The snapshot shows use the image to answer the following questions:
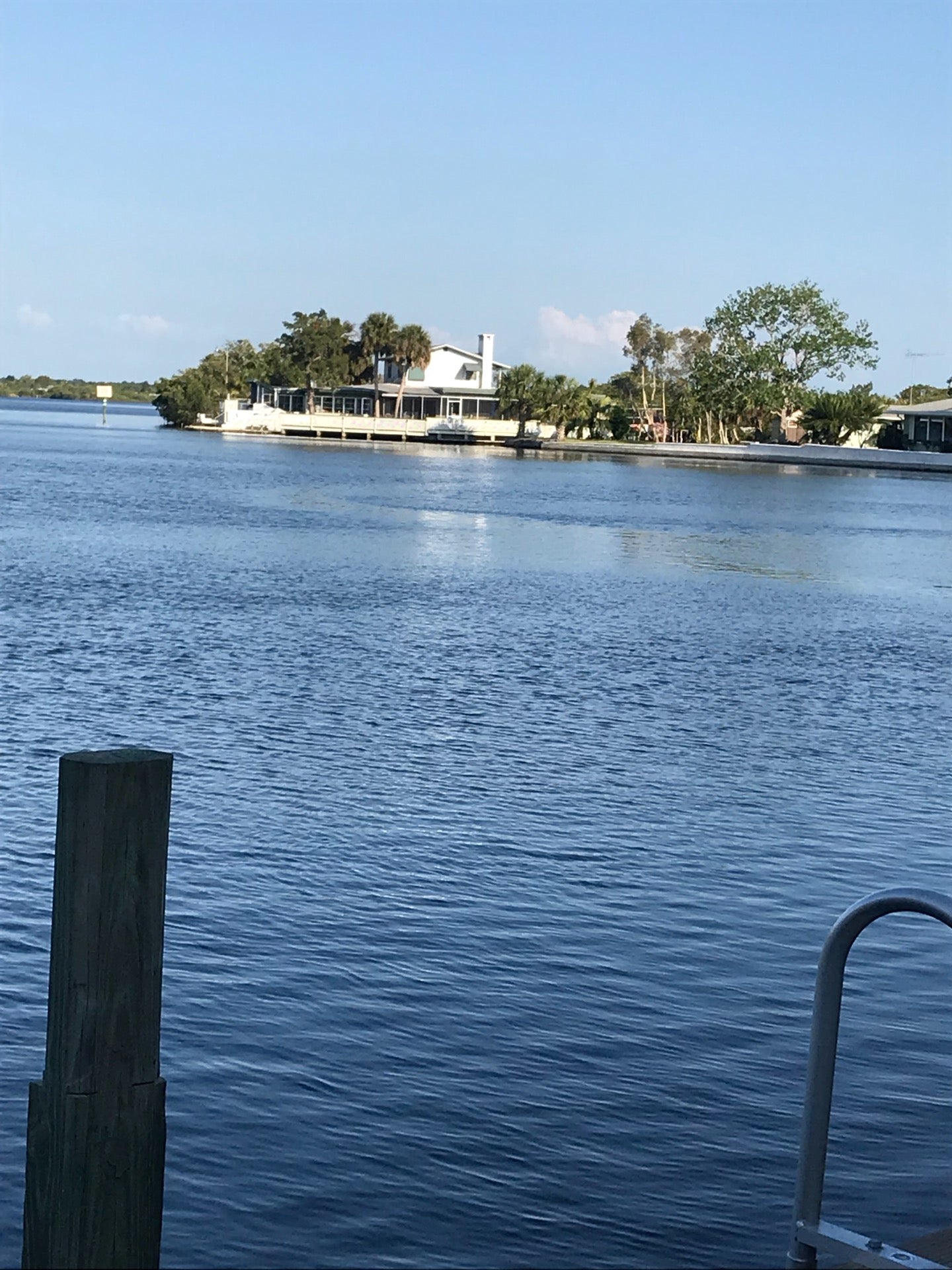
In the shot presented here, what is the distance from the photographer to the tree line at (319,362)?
14162 cm

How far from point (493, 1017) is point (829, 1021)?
12.4 ft

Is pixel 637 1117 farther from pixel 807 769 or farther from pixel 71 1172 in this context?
pixel 807 769

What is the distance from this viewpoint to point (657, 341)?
18288cm

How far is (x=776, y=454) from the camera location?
11825 centimetres

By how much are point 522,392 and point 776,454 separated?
2573cm

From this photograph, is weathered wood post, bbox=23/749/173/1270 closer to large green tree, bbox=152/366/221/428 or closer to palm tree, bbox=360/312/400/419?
palm tree, bbox=360/312/400/419

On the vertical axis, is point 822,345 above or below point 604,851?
above

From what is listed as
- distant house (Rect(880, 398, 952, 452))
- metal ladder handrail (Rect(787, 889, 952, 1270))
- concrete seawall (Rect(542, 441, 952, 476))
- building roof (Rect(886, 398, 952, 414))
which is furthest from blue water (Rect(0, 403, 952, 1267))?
distant house (Rect(880, 398, 952, 452))

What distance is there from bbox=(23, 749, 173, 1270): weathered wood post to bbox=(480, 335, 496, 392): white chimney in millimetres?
140721

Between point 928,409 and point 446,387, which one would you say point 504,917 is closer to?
point 928,409

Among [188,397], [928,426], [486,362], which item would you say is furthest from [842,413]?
[188,397]

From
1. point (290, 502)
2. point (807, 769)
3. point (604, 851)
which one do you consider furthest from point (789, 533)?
point (604, 851)

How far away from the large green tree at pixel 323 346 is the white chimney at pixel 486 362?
503 inches

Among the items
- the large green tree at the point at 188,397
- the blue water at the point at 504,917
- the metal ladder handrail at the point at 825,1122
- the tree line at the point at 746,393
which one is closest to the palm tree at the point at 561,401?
the tree line at the point at 746,393
